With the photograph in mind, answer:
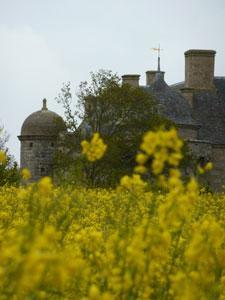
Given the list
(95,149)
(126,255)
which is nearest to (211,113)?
(95,149)

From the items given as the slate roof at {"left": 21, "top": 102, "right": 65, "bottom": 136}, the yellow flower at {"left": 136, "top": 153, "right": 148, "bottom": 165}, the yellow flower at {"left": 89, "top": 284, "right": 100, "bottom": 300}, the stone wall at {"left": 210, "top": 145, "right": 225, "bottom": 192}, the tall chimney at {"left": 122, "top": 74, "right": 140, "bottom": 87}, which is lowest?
the yellow flower at {"left": 89, "top": 284, "right": 100, "bottom": 300}

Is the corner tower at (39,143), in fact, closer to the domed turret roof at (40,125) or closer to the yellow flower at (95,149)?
the domed turret roof at (40,125)

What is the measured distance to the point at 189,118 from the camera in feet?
167

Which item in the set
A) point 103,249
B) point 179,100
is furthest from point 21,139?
point 103,249

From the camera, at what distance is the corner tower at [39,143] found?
55.2m

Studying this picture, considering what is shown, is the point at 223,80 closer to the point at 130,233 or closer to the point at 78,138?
the point at 78,138

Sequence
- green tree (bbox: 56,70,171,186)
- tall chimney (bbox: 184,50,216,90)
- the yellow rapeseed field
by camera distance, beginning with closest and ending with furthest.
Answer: the yellow rapeseed field
green tree (bbox: 56,70,171,186)
tall chimney (bbox: 184,50,216,90)

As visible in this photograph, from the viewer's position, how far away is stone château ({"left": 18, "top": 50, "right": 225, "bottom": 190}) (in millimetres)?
50688

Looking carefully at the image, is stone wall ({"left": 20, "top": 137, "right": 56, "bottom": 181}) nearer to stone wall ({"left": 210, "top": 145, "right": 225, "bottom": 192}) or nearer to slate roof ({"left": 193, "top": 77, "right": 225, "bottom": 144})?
slate roof ({"left": 193, "top": 77, "right": 225, "bottom": 144})

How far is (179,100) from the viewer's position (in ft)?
169

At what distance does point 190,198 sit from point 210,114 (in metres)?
49.7

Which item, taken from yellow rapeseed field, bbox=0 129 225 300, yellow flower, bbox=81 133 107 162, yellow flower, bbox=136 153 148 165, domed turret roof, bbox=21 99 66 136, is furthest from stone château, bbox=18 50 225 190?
yellow flower, bbox=136 153 148 165

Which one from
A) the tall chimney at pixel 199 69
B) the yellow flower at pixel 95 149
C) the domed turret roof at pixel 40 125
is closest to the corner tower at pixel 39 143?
the domed turret roof at pixel 40 125

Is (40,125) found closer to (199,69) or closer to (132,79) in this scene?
(132,79)
